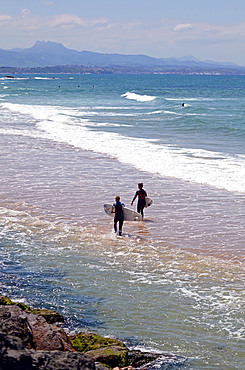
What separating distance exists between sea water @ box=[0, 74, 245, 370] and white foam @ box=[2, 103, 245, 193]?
0.09m

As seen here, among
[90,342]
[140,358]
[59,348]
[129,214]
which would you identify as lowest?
[140,358]

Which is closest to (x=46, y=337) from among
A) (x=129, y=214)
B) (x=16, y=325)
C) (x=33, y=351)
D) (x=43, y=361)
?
(x=16, y=325)

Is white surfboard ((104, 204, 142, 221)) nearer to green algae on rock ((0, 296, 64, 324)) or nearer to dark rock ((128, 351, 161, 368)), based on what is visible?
green algae on rock ((0, 296, 64, 324))

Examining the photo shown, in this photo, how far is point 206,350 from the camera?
7801 mm

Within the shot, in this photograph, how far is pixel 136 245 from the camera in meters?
13.1

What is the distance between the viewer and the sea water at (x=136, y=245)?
862 cm

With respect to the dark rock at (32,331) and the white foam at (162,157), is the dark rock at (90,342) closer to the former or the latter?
the dark rock at (32,331)

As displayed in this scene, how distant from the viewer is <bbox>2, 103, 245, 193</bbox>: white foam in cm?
2111

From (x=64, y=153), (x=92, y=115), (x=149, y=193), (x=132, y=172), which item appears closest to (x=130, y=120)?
(x=92, y=115)

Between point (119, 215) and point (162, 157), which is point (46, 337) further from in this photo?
point (162, 157)

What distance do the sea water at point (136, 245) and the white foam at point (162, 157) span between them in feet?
0.28

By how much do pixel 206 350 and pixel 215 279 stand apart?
294cm

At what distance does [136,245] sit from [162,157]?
44.0 ft

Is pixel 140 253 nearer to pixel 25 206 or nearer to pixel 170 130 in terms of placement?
pixel 25 206
